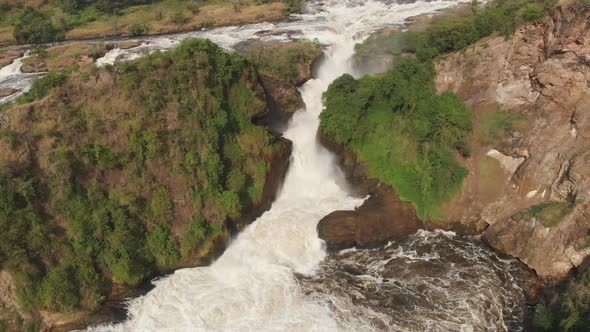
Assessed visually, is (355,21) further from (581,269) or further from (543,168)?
(581,269)

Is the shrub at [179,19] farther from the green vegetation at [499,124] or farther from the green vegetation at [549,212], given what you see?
the green vegetation at [549,212]

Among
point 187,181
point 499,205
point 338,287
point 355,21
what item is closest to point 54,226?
point 187,181

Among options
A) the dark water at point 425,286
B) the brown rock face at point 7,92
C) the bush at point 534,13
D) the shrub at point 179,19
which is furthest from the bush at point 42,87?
the shrub at point 179,19

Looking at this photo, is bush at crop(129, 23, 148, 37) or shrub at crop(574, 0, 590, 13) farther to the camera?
bush at crop(129, 23, 148, 37)

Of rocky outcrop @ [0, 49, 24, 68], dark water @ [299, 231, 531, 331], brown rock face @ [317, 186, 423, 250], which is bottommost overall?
dark water @ [299, 231, 531, 331]

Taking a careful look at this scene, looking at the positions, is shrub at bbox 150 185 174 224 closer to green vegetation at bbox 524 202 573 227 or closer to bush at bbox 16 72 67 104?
bush at bbox 16 72 67 104

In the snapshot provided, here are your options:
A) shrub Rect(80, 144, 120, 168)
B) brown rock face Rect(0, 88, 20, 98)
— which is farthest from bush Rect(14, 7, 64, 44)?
shrub Rect(80, 144, 120, 168)
